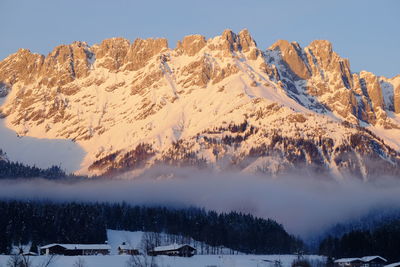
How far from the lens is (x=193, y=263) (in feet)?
626

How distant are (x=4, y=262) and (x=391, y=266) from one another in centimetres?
8213

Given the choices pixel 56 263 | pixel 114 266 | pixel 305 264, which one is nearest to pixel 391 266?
pixel 305 264

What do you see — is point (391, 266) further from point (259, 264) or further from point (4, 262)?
point (4, 262)

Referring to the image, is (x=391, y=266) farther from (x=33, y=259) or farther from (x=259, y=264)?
(x=33, y=259)

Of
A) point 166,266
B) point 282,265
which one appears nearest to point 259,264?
point 282,265

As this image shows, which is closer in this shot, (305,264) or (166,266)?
(166,266)

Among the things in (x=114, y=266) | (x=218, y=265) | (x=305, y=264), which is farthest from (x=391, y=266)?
(x=114, y=266)

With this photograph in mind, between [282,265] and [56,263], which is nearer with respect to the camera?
[56,263]

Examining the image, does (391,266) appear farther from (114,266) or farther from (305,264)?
(114,266)

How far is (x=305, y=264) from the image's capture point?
633ft

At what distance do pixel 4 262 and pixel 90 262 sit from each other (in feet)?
61.2

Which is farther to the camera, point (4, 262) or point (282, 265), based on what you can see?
point (282, 265)

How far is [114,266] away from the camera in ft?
574

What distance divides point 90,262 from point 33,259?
12271mm
